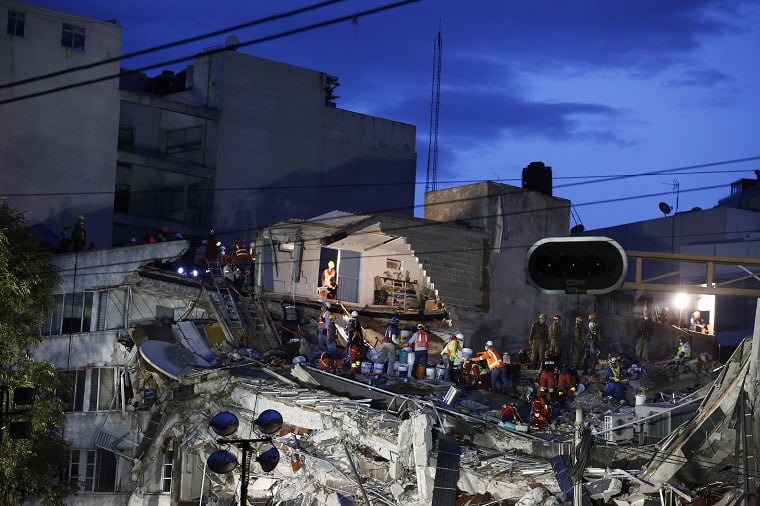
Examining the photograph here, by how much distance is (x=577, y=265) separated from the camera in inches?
569

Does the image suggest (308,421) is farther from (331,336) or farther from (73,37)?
(73,37)

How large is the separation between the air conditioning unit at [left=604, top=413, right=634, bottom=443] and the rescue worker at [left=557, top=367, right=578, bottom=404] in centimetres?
419

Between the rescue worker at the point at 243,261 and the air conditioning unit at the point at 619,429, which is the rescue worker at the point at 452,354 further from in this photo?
the rescue worker at the point at 243,261

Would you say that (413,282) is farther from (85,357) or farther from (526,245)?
(85,357)

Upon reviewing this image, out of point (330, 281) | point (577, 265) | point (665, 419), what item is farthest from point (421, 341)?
point (577, 265)

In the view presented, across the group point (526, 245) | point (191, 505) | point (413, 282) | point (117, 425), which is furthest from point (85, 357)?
point (526, 245)

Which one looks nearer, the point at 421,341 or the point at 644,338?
the point at 421,341

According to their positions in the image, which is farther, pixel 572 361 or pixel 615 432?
pixel 572 361

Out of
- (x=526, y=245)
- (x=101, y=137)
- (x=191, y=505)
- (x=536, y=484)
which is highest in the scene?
(x=101, y=137)

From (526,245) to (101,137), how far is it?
17.4 metres

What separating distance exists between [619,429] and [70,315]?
65.2ft

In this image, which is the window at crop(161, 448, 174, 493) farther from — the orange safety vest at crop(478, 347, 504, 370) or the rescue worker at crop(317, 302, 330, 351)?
the orange safety vest at crop(478, 347, 504, 370)

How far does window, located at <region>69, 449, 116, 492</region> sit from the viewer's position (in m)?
39.7

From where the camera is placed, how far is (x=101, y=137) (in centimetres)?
4950
